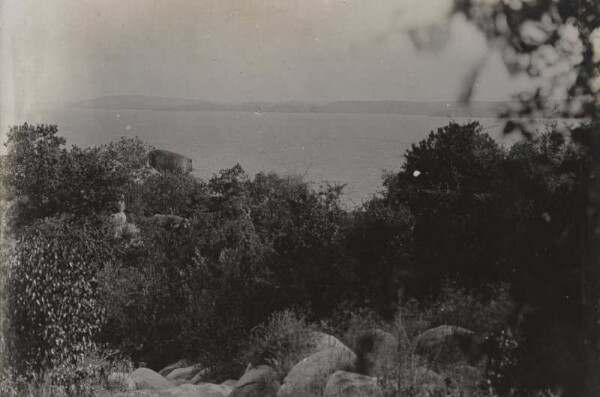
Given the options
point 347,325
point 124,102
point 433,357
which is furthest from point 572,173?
point 124,102

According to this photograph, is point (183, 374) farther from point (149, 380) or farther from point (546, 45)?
point (546, 45)

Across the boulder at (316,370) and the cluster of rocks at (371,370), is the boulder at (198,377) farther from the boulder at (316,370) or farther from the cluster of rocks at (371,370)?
the boulder at (316,370)

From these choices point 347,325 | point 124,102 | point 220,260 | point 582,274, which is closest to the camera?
point 582,274

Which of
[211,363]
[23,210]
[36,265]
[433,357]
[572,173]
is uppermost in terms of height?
[572,173]

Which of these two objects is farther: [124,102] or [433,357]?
[124,102]

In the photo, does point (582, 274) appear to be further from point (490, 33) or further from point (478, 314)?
point (490, 33)

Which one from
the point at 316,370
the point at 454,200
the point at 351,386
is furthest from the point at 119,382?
the point at 454,200
